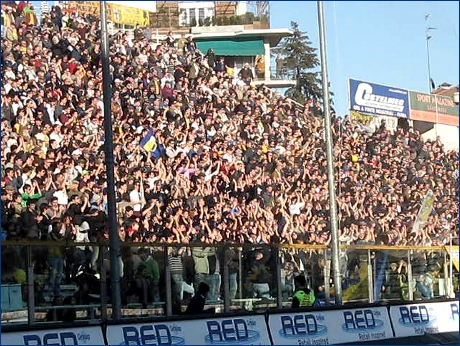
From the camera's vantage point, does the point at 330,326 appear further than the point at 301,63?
No

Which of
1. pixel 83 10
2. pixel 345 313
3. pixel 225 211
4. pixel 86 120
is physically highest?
pixel 83 10

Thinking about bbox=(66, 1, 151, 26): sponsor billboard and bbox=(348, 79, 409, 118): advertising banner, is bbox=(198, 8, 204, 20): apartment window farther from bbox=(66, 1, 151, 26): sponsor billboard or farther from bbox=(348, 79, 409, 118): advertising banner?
bbox=(348, 79, 409, 118): advertising banner

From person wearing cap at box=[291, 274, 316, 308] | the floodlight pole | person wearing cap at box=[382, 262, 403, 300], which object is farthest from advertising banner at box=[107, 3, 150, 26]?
the floodlight pole

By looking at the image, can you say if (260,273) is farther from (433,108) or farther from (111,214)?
(433,108)

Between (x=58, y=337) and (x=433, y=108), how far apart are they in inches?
1055

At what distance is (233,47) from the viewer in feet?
95.4

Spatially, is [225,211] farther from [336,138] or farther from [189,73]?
[336,138]

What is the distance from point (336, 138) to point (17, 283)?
653 inches

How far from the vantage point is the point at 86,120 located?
20.7 metres

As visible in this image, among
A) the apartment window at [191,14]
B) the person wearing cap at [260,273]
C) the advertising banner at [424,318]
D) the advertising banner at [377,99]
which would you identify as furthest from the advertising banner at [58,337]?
the advertising banner at [377,99]

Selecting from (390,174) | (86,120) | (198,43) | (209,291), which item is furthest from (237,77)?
(209,291)

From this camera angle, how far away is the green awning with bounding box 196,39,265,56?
28.4 metres

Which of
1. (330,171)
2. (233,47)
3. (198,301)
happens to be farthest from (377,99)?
(198,301)

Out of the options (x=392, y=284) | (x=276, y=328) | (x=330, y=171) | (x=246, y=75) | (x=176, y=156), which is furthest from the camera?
(x=246, y=75)
